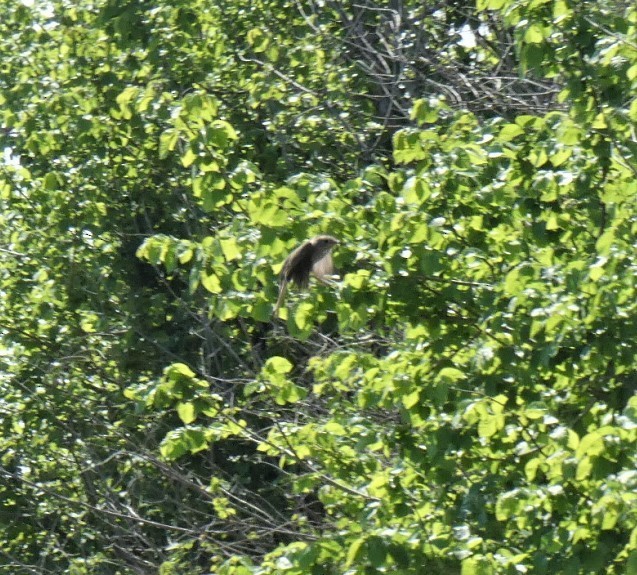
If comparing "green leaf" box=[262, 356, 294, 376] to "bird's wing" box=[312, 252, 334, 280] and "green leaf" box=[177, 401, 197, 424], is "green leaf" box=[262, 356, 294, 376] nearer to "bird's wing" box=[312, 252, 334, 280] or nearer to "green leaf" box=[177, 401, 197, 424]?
"green leaf" box=[177, 401, 197, 424]

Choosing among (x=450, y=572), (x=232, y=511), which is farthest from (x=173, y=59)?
(x=450, y=572)

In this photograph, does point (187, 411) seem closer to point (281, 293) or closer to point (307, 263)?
point (281, 293)

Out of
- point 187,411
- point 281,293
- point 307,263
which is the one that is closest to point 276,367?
point 187,411

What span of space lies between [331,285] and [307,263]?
0.42 feet

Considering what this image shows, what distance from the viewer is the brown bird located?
4910 millimetres

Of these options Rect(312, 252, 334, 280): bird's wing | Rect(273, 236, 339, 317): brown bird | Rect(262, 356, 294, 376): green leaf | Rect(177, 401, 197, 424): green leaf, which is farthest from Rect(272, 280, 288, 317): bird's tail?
Rect(177, 401, 197, 424): green leaf

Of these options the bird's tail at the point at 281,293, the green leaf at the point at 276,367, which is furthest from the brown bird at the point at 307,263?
the green leaf at the point at 276,367

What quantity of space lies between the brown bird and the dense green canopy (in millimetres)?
56

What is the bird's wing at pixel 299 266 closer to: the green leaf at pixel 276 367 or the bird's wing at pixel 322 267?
the bird's wing at pixel 322 267

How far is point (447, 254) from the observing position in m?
4.98

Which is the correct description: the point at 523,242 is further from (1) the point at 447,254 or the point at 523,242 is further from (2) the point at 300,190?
(2) the point at 300,190

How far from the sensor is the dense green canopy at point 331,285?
4.82 metres

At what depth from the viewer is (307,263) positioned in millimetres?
5035

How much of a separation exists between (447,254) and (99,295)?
4417 millimetres
